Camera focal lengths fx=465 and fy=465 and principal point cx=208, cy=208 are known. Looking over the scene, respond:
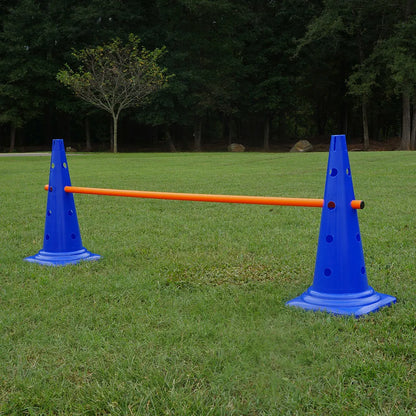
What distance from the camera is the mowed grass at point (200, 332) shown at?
1959mm

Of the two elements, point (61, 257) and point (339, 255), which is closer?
point (339, 255)

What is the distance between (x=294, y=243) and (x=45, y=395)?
3180 millimetres

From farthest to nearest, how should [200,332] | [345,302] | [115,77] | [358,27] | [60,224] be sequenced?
1. [358,27]
2. [115,77]
3. [60,224]
4. [345,302]
5. [200,332]

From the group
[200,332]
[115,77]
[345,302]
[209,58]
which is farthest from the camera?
[209,58]

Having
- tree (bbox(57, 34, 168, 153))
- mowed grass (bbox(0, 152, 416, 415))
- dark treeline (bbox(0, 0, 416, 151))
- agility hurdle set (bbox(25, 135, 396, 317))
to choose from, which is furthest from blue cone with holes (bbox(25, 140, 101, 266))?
dark treeline (bbox(0, 0, 416, 151))

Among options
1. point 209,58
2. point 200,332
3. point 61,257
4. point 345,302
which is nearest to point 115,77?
point 209,58

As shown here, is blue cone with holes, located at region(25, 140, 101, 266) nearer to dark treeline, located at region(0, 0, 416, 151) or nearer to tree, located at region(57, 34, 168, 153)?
tree, located at region(57, 34, 168, 153)

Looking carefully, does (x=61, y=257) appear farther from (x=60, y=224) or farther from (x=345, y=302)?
(x=345, y=302)

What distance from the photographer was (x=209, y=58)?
129ft

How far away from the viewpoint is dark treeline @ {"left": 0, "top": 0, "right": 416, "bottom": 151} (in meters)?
34.1

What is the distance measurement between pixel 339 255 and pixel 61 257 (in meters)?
2.51

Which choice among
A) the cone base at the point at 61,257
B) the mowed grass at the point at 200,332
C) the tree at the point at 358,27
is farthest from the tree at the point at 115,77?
the cone base at the point at 61,257

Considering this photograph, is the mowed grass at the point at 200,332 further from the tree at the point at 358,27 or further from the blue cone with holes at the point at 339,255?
the tree at the point at 358,27

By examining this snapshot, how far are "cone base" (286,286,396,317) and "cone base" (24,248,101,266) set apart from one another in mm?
2080
